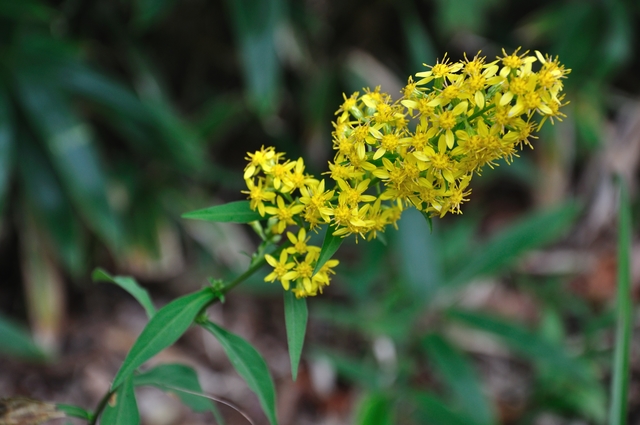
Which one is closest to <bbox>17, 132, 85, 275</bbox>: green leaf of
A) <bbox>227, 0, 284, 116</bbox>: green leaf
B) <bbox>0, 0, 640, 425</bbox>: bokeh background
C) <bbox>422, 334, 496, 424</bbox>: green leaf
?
<bbox>0, 0, 640, 425</bbox>: bokeh background

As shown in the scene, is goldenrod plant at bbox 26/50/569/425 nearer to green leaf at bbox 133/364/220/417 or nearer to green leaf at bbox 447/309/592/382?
green leaf at bbox 133/364/220/417

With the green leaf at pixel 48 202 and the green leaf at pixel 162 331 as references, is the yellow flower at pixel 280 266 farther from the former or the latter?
the green leaf at pixel 48 202

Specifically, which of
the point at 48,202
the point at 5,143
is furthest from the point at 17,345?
the point at 5,143

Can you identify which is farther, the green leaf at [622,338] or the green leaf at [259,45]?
the green leaf at [259,45]

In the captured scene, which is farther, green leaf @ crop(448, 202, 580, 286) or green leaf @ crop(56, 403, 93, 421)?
green leaf @ crop(448, 202, 580, 286)

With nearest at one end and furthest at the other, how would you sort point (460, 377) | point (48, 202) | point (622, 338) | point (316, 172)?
point (622, 338)
point (460, 377)
point (48, 202)
point (316, 172)

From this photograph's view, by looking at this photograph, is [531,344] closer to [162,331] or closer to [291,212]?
[291,212]

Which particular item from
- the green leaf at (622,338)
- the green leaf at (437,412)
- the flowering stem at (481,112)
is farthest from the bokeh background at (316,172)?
the flowering stem at (481,112)
